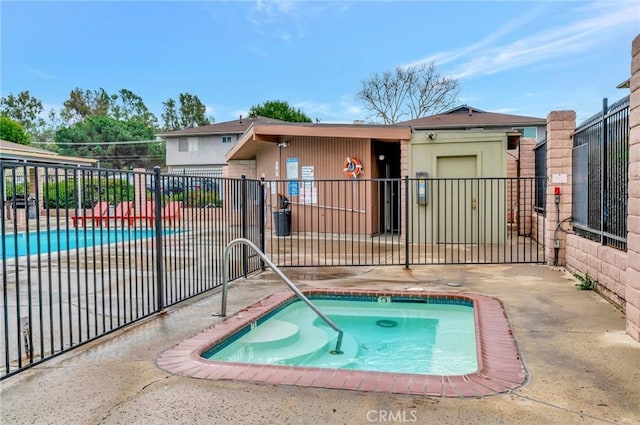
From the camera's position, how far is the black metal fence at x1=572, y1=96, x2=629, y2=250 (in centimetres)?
496

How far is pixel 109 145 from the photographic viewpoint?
1521 inches

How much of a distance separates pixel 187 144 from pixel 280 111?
38.6 ft

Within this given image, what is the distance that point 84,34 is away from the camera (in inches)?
1288

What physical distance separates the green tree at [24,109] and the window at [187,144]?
2693cm

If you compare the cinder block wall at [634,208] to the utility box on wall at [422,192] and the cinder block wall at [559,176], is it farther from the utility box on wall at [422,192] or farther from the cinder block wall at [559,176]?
the utility box on wall at [422,192]

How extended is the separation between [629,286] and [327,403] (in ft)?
9.09

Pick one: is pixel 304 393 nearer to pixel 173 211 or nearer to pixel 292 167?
pixel 173 211

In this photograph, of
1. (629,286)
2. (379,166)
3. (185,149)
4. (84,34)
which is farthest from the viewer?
(84,34)

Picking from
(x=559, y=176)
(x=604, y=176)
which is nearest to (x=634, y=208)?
(x=604, y=176)

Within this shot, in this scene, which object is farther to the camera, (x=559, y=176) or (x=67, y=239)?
(x=559, y=176)

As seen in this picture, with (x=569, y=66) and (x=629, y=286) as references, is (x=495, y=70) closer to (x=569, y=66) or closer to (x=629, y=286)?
(x=569, y=66)

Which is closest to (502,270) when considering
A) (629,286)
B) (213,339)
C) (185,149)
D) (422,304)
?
(422,304)

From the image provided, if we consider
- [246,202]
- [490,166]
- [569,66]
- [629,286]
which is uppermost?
[569,66]

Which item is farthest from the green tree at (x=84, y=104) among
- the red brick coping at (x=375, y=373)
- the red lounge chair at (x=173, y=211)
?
the red brick coping at (x=375, y=373)
